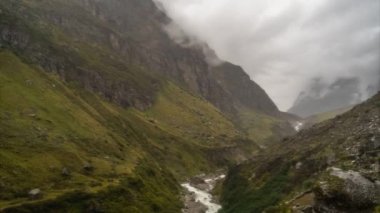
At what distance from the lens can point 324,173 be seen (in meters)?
61.9

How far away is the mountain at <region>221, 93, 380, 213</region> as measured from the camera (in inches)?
1618

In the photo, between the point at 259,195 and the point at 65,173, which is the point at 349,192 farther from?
the point at 65,173

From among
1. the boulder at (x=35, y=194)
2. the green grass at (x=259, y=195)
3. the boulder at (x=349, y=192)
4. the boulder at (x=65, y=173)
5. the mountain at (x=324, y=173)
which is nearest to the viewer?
the boulder at (x=349, y=192)

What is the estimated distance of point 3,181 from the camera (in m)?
131

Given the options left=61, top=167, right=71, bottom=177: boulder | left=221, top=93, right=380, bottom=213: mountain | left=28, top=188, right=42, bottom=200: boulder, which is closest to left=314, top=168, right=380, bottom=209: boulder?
left=221, top=93, right=380, bottom=213: mountain

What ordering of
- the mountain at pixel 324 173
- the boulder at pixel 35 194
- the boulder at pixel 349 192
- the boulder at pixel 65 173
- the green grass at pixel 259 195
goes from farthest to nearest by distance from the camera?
1. the boulder at pixel 65 173
2. the green grass at pixel 259 195
3. the boulder at pixel 35 194
4. the mountain at pixel 324 173
5. the boulder at pixel 349 192

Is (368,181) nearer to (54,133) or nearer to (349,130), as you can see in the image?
(349,130)

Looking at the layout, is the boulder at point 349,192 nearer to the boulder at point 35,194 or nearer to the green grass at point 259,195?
the green grass at point 259,195

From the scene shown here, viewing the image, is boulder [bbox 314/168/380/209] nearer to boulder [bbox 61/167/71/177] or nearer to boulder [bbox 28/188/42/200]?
boulder [bbox 28/188/42/200]

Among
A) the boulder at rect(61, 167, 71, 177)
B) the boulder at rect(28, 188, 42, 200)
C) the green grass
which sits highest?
the green grass

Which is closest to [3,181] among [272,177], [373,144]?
[272,177]

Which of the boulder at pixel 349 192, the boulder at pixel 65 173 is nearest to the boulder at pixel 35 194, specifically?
the boulder at pixel 65 173

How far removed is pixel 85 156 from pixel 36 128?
22.6 metres

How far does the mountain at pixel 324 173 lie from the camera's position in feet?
135
